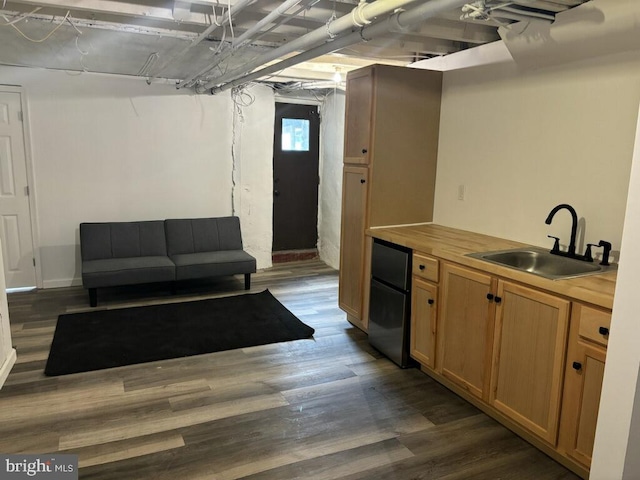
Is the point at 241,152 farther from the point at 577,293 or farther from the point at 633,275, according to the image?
the point at 633,275

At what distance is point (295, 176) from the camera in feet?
21.3

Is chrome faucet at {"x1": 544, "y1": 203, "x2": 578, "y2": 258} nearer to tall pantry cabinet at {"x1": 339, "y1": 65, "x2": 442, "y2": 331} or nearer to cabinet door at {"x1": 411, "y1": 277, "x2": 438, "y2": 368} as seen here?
cabinet door at {"x1": 411, "y1": 277, "x2": 438, "y2": 368}

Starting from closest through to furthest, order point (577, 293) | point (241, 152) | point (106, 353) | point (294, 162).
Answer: point (577, 293), point (106, 353), point (241, 152), point (294, 162)

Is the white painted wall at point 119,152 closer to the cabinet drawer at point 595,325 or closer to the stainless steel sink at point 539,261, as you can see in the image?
the stainless steel sink at point 539,261

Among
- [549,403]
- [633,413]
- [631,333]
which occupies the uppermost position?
[631,333]

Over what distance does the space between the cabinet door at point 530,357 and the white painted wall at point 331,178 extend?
3682 mm

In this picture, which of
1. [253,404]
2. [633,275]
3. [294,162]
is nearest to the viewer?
[633,275]

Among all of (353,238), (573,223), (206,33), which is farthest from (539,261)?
(206,33)

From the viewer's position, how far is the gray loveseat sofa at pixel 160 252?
4582 millimetres

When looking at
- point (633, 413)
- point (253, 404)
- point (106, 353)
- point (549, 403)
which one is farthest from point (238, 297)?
point (633, 413)

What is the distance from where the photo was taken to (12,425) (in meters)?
2.57

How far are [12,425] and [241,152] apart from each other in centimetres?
392

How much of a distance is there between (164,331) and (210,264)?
43.2 inches

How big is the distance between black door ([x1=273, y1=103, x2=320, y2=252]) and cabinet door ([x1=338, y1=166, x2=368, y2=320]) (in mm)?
2499
